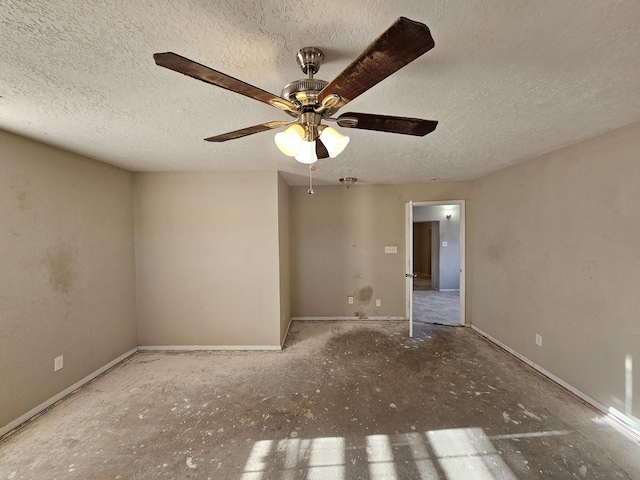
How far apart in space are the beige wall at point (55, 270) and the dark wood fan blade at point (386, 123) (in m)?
2.62

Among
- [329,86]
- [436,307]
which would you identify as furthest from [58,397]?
[436,307]

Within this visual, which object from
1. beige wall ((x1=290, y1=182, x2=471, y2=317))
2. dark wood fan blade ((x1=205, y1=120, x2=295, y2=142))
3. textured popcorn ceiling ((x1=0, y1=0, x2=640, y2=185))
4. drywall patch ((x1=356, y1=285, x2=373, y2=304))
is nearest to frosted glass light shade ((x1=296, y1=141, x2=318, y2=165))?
dark wood fan blade ((x1=205, y1=120, x2=295, y2=142))

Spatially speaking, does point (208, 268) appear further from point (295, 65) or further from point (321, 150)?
point (295, 65)

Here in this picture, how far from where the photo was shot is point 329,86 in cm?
93

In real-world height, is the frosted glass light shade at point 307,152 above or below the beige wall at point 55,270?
above

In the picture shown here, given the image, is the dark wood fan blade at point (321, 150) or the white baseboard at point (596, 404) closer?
the dark wood fan blade at point (321, 150)

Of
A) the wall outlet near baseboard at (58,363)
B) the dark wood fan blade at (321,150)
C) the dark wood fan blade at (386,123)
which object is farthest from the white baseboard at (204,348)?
the dark wood fan blade at (386,123)

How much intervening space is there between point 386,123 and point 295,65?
515 millimetres

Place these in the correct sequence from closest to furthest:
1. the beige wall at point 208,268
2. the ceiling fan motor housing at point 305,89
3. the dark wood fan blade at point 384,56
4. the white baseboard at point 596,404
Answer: the dark wood fan blade at point 384,56 < the ceiling fan motor housing at point 305,89 < the white baseboard at point 596,404 < the beige wall at point 208,268

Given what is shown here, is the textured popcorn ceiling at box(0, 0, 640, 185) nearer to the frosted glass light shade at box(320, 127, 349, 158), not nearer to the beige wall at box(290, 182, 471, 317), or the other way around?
the frosted glass light shade at box(320, 127, 349, 158)

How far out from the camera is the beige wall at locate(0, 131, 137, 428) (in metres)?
1.94

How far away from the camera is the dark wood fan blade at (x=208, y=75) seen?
77 centimetres

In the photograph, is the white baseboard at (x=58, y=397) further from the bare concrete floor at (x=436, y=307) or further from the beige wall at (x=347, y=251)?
the bare concrete floor at (x=436, y=307)

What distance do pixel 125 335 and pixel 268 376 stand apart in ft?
6.19
